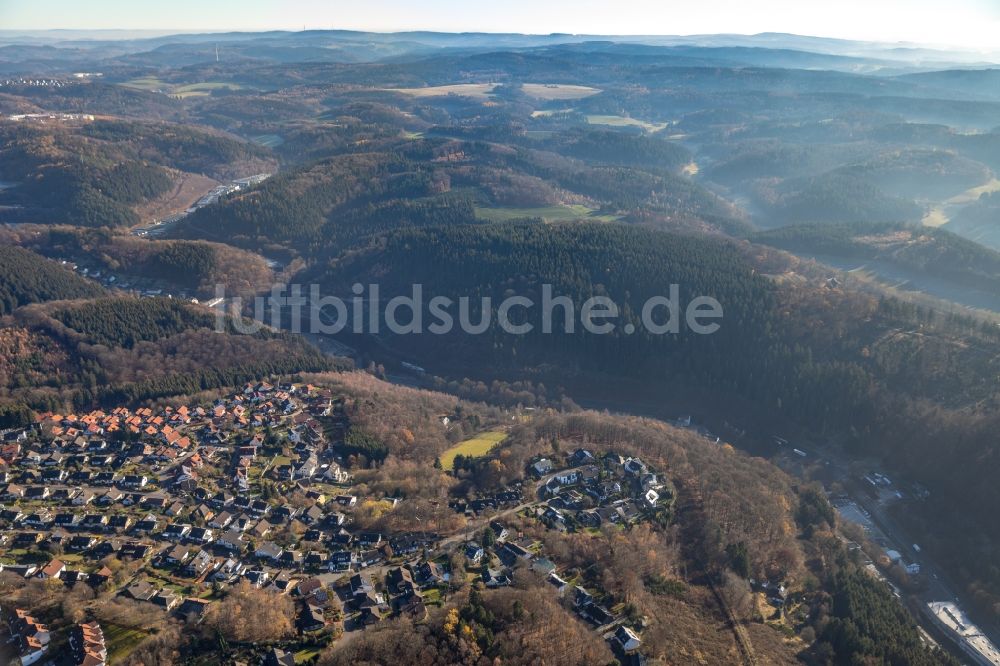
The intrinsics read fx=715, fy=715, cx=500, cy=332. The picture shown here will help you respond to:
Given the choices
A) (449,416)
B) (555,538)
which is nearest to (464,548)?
(555,538)

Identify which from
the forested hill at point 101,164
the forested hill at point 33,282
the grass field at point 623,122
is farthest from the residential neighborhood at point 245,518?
the grass field at point 623,122

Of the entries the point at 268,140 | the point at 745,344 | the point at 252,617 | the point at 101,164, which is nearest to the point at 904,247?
the point at 745,344

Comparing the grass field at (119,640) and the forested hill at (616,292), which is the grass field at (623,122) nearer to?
the forested hill at (616,292)

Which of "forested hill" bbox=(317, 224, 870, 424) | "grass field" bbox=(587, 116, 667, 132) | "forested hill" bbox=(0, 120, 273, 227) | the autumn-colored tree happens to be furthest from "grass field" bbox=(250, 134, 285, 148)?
the autumn-colored tree

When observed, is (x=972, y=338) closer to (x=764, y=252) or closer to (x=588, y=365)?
(x=764, y=252)

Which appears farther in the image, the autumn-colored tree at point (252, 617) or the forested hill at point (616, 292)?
the forested hill at point (616, 292)

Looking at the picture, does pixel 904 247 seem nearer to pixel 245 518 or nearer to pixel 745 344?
pixel 745 344

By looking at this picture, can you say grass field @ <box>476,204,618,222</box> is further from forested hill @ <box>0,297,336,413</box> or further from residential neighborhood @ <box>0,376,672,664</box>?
residential neighborhood @ <box>0,376,672,664</box>
